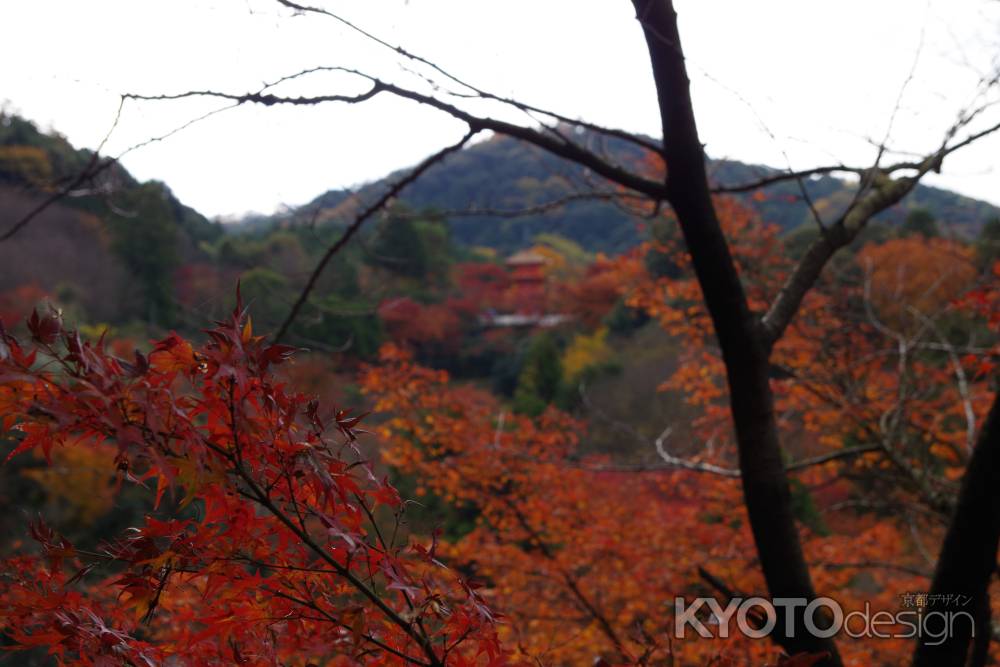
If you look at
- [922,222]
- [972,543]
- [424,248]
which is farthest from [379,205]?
[424,248]

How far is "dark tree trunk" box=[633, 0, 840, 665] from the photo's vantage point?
1.98m

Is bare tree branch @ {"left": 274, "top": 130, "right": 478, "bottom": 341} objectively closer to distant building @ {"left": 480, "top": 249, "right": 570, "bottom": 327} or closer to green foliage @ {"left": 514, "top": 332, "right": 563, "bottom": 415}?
green foliage @ {"left": 514, "top": 332, "right": 563, "bottom": 415}

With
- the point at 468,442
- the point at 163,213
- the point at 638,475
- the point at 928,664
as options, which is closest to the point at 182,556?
the point at 928,664

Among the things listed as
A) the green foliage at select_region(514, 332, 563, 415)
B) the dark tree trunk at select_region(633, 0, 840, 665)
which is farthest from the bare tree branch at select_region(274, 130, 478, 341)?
the green foliage at select_region(514, 332, 563, 415)

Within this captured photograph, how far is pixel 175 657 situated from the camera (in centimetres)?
131

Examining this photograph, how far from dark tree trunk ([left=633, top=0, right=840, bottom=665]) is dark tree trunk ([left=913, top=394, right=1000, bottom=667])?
31 cm

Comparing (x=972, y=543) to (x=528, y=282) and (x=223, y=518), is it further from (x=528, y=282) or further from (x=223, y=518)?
(x=528, y=282)

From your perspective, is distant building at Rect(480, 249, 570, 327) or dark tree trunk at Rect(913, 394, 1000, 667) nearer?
dark tree trunk at Rect(913, 394, 1000, 667)

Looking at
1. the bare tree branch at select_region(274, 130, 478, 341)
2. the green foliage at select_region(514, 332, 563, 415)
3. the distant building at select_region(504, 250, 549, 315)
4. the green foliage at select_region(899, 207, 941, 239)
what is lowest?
the green foliage at select_region(514, 332, 563, 415)

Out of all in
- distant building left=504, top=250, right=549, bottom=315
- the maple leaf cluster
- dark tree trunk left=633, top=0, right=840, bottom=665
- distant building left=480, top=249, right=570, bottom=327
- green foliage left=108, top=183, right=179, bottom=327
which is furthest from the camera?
distant building left=504, top=250, right=549, bottom=315

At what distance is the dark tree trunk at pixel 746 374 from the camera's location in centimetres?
198

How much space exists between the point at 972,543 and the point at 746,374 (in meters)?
0.66

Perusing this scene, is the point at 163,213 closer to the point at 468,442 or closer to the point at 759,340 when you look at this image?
the point at 468,442

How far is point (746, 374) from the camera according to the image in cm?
207
